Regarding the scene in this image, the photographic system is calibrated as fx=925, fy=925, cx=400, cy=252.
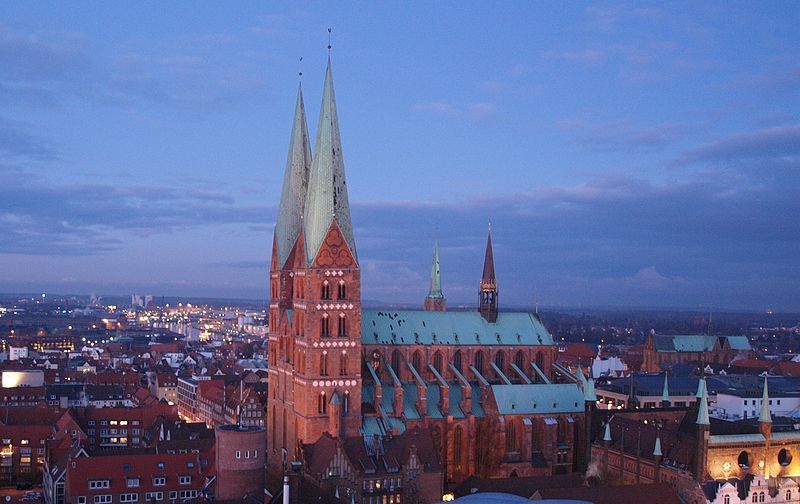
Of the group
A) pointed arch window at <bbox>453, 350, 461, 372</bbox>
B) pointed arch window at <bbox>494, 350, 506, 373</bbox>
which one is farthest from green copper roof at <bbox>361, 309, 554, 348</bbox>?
pointed arch window at <bbox>494, 350, 506, 373</bbox>

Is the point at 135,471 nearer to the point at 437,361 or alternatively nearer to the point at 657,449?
the point at 437,361

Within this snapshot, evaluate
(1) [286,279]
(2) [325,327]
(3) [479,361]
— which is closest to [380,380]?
(2) [325,327]

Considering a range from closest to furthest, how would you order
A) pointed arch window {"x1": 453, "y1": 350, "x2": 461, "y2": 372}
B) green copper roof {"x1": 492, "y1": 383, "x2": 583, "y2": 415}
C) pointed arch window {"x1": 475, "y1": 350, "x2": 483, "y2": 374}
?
green copper roof {"x1": 492, "y1": 383, "x2": 583, "y2": 415}, pointed arch window {"x1": 453, "y1": 350, "x2": 461, "y2": 372}, pointed arch window {"x1": 475, "y1": 350, "x2": 483, "y2": 374}

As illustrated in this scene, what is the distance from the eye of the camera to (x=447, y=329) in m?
113

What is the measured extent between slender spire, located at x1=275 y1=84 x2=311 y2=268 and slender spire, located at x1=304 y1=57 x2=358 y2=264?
6.64 m

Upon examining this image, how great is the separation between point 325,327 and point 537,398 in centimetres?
2719

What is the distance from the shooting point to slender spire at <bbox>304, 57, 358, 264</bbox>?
9800 cm

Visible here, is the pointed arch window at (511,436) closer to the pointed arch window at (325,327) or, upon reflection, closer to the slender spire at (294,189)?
the pointed arch window at (325,327)

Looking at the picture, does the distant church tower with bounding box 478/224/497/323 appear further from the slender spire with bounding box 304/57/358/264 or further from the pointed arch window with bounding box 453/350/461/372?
the slender spire with bounding box 304/57/358/264

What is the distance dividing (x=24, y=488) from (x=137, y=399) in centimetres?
5245

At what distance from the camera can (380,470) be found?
86250mm

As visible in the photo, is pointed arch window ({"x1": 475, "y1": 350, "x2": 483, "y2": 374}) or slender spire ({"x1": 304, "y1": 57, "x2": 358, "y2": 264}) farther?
pointed arch window ({"x1": 475, "y1": 350, "x2": 483, "y2": 374})

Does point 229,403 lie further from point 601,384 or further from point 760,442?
point 760,442

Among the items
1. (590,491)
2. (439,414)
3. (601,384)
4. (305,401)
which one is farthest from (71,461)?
(601,384)
